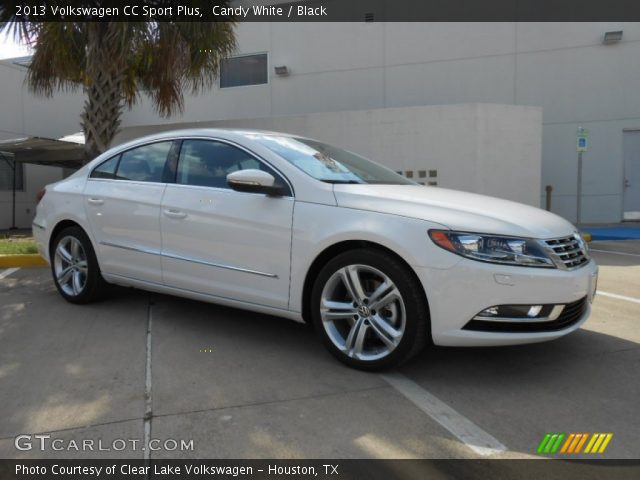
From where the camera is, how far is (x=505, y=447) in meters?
2.49

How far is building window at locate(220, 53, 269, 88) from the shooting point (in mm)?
15664

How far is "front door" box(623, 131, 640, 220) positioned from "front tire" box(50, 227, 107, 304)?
1356 centimetres

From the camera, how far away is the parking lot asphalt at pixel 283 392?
2.55 metres

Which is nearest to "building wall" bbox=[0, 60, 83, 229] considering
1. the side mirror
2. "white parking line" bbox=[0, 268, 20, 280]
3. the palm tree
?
the palm tree

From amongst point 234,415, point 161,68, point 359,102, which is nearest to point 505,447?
point 234,415

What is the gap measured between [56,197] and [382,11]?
11.7 m

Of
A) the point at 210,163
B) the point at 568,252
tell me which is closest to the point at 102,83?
the point at 210,163

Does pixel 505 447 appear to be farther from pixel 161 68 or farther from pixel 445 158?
pixel 445 158

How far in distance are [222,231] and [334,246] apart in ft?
2.92

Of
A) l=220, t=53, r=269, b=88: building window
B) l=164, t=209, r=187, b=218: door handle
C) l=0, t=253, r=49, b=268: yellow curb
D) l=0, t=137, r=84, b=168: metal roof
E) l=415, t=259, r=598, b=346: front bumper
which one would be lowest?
l=0, t=253, r=49, b=268: yellow curb

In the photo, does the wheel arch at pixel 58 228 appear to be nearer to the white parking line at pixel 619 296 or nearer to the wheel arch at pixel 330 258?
the wheel arch at pixel 330 258

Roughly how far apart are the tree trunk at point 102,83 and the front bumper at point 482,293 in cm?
660

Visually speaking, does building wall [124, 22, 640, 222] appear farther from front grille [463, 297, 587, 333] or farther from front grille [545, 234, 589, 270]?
front grille [463, 297, 587, 333]
